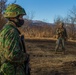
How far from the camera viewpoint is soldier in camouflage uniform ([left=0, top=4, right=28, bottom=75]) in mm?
5715

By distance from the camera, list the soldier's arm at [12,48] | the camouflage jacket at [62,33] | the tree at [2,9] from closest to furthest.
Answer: the soldier's arm at [12,48]
the camouflage jacket at [62,33]
the tree at [2,9]

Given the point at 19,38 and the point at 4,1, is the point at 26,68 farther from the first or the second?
the point at 4,1

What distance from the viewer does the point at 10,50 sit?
5.72 m

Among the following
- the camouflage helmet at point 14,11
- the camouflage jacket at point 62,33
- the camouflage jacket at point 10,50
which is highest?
the camouflage helmet at point 14,11

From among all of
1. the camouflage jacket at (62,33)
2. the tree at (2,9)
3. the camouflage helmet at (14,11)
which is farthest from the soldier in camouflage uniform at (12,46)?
the tree at (2,9)

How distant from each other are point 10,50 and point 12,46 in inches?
3.0

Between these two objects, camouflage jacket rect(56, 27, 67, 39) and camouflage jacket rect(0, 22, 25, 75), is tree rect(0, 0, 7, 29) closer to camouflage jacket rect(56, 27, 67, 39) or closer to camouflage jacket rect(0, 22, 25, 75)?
camouflage jacket rect(56, 27, 67, 39)

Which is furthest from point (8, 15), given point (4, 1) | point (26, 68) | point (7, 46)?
point (4, 1)

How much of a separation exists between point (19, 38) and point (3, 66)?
0.55 meters

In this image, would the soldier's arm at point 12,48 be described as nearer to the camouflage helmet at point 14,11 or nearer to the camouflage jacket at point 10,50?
the camouflage jacket at point 10,50

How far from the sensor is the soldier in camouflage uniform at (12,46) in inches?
225

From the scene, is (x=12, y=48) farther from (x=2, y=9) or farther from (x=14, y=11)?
(x=2, y=9)

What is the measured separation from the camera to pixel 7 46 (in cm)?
572

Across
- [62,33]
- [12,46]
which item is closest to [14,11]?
[12,46]
